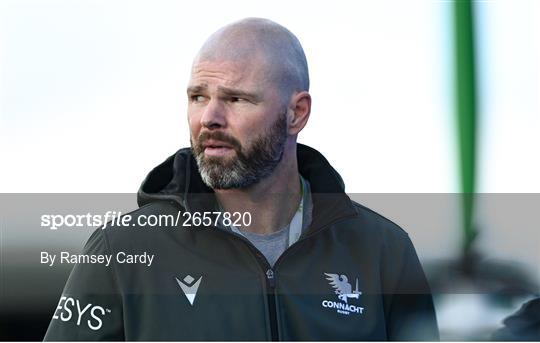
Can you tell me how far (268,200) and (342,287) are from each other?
10.2 inches

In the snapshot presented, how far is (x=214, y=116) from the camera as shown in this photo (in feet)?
5.45

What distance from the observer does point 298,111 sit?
1.81 meters

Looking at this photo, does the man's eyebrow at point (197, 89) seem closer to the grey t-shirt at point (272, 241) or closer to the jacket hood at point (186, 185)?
the jacket hood at point (186, 185)

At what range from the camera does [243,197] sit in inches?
70.4

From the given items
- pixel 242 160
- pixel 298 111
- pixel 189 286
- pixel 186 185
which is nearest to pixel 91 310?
pixel 189 286

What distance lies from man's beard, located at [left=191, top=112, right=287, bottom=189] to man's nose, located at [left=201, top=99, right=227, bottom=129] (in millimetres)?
18

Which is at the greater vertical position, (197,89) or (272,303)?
(197,89)

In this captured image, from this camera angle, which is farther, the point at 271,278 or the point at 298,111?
the point at 298,111

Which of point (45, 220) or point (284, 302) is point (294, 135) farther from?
point (45, 220)

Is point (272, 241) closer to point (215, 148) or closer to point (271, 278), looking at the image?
point (271, 278)

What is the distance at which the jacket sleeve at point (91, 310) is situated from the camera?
1.64 meters

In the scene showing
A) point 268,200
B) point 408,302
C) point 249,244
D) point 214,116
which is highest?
point 214,116

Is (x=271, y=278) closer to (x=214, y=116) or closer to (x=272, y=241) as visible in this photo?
(x=272, y=241)

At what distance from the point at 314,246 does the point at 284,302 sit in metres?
0.16
